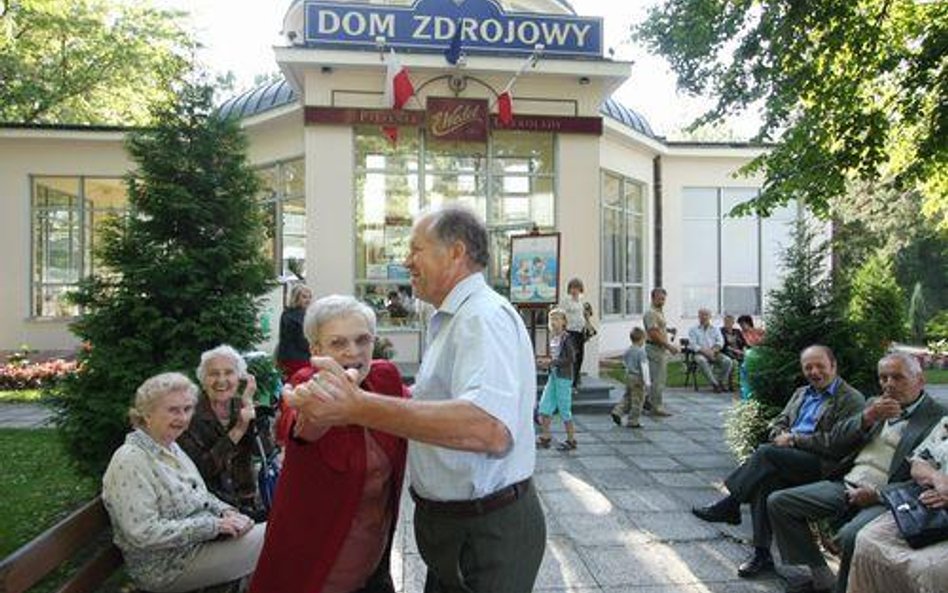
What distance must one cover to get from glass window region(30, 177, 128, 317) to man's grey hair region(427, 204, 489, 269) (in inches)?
686

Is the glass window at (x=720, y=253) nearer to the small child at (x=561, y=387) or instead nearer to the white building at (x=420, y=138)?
the white building at (x=420, y=138)

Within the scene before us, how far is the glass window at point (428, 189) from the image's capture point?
12.8 metres

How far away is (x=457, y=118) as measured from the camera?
1257 centimetres

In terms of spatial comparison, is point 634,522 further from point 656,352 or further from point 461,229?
point 656,352

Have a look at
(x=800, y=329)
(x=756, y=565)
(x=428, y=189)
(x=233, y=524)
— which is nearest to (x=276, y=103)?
(x=428, y=189)

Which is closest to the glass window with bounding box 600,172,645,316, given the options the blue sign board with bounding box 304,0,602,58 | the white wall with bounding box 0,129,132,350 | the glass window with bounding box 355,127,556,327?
the glass window with bounding box 355,127,556,327

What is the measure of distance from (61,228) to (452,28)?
35.8ft

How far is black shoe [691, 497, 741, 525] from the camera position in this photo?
5352 millimetres

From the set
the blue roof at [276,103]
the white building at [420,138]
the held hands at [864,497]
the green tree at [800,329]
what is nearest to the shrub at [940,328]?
the green tree at [800,329]

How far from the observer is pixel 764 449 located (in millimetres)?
5113

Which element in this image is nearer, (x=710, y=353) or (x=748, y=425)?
(x=748, y=425)

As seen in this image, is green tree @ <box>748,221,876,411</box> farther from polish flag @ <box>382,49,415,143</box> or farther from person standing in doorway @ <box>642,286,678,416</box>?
polish flag @ <box>382,49,415,143</box>

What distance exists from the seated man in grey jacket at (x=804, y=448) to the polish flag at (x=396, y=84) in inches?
324

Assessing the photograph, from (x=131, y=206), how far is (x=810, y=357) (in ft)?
15.6
